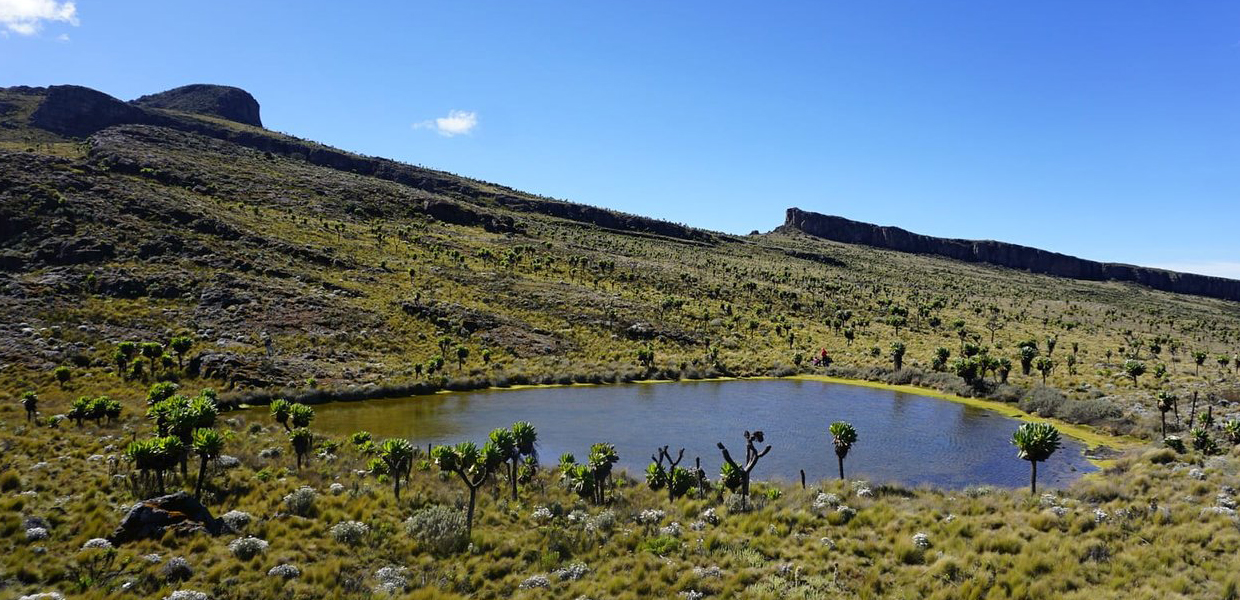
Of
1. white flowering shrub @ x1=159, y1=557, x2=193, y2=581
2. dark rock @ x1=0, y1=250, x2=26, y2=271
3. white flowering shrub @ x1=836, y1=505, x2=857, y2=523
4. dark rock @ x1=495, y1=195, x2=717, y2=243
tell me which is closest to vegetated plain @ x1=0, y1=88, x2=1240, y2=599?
white flowering shrub @ x1=159, y1=557, x2=193, y2=581

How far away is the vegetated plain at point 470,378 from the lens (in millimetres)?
18516

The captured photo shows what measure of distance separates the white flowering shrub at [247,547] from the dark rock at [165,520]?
5.70ft

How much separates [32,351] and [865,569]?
65133mm

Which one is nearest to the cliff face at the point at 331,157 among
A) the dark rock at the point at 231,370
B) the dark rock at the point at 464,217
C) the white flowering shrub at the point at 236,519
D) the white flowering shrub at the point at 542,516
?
the dark rock at the point at 464,217

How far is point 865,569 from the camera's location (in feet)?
63.2

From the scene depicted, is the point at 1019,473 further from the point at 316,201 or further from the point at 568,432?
the point at 316,201

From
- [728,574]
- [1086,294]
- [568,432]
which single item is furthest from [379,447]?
[1086,294]

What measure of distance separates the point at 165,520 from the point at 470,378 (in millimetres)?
41999

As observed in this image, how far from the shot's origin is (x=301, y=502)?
22734 millimetres

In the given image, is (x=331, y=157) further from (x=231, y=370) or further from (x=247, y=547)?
(x=247, y=547)

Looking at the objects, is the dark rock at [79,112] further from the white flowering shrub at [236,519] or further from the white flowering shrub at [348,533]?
the white flowering shrub at [348,533]

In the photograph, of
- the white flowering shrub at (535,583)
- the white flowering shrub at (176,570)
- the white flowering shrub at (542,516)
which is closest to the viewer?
the white flowering shrub at (176,570)

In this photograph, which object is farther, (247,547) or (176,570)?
(247,547)

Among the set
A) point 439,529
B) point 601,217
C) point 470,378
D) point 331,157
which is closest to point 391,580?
point 439,529
